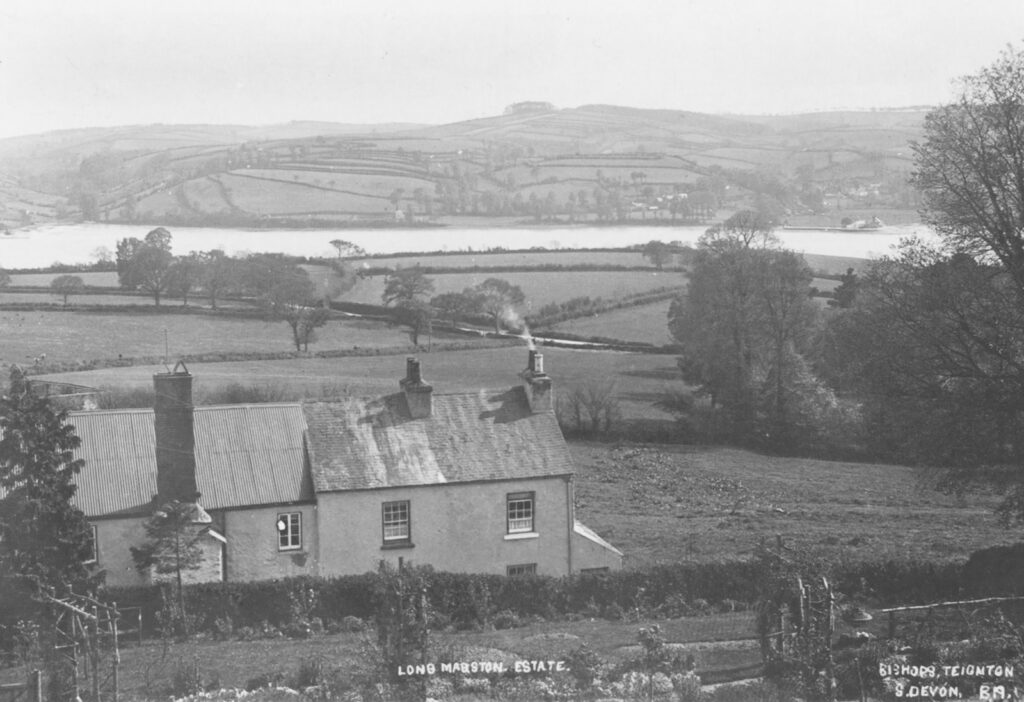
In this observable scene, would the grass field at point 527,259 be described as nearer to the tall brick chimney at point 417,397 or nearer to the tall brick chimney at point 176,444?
the tall brick chimney at point 417,397

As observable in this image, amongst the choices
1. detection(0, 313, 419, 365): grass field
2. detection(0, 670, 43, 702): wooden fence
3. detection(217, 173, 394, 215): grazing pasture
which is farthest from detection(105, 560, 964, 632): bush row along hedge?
detection(217, 173, 394, 215): grazing pasture

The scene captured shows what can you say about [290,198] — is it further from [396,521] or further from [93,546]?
[93,546]

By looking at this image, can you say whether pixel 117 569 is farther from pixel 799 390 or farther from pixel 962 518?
pixel 799 390

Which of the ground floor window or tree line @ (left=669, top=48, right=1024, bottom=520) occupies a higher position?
tree line @ (left=669, top=48, right=1024, bottom=520)

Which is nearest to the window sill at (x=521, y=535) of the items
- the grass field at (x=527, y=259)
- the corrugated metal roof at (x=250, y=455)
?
the corrugated metal roof at (x=250, y=455)

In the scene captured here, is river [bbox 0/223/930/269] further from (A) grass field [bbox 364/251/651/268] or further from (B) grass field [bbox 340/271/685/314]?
(B) grass field [bbox 340/271/685/314]

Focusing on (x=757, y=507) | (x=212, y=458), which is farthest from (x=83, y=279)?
(x=757, y=507)
